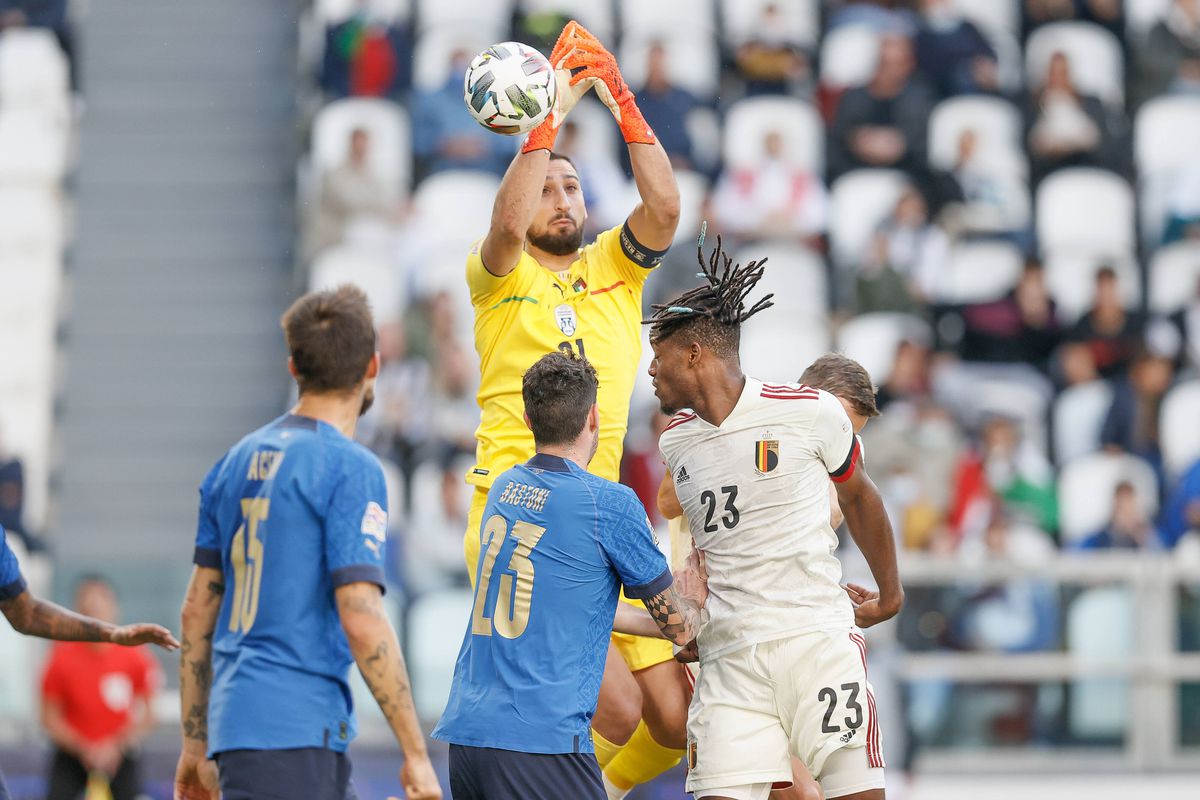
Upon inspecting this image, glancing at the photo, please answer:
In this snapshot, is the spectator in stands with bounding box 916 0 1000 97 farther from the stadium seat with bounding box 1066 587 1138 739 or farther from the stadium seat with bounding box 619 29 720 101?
the stadium seat with bounding box 1066 587 1138 739

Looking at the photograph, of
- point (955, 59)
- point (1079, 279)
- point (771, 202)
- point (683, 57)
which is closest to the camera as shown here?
point (771, 202)

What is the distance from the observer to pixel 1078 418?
45.8ft

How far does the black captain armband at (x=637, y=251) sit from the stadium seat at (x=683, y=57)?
30.6ft

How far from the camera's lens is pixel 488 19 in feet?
55.5

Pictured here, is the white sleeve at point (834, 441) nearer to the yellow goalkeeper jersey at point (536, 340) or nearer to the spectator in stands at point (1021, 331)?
the yellow goalkeeper jersey at point (536, 340)

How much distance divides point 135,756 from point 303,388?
661cm

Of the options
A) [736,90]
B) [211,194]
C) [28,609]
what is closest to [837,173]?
[736,90]

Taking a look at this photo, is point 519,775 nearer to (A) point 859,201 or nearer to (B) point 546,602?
(B) point 546,602

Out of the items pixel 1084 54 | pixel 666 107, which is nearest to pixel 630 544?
pixel 666 107

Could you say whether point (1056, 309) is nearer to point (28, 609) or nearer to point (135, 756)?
point (135, 756)

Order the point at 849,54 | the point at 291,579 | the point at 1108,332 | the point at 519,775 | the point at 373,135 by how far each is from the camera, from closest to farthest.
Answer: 1. the point at 291,579
2. the point at 519,775
3. the point at 1108,332
4. the point at 373,135
5. the point at 849,54

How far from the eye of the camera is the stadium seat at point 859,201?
51.0 feet

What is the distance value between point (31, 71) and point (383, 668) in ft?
43.1

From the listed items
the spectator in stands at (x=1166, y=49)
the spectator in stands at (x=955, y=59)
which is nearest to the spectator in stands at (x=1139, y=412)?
the spectator in stands at (x=955, y=59)
